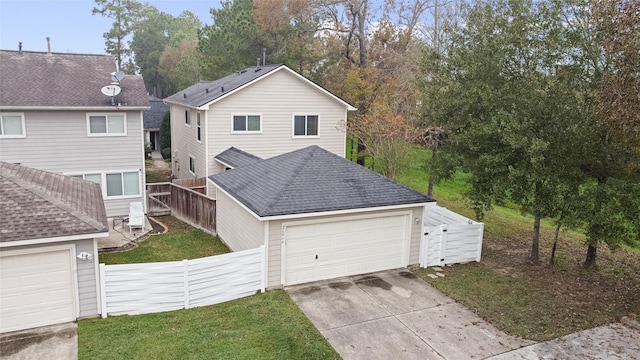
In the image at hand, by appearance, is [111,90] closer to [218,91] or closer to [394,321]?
[218,91]

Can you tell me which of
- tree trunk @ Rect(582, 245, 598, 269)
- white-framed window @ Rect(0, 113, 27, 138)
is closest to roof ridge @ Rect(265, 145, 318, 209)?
tree trunk @ Rect(582, 245, 598, 269)

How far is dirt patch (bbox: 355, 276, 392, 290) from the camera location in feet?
40.4

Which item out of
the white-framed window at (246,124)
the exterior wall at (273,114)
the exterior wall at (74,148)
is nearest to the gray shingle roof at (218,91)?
the exterior wall at (273,114)

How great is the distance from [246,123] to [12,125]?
9.13 m

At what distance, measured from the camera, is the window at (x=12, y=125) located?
54.4 feet

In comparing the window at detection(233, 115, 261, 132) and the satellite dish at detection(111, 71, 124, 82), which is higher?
the satellite dish at detection(111, 71, 124, 82)

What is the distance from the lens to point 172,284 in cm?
1038

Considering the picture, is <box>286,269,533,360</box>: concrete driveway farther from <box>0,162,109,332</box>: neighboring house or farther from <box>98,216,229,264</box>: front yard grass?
<box>0,162,109,332</box>: neighboring house

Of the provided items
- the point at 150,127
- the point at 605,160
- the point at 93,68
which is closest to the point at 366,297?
the point at 605,160

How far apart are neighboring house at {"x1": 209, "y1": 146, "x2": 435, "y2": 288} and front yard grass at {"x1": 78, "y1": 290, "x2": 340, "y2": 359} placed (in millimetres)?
1791

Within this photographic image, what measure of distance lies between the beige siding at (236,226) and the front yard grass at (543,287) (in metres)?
5.00

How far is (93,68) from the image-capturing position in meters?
19.7

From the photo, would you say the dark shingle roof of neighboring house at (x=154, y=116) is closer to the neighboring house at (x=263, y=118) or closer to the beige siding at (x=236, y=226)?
the neighboring house at (x=263, y=118)

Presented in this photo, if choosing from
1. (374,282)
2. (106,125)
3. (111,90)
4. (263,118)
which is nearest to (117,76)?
(111,90)
